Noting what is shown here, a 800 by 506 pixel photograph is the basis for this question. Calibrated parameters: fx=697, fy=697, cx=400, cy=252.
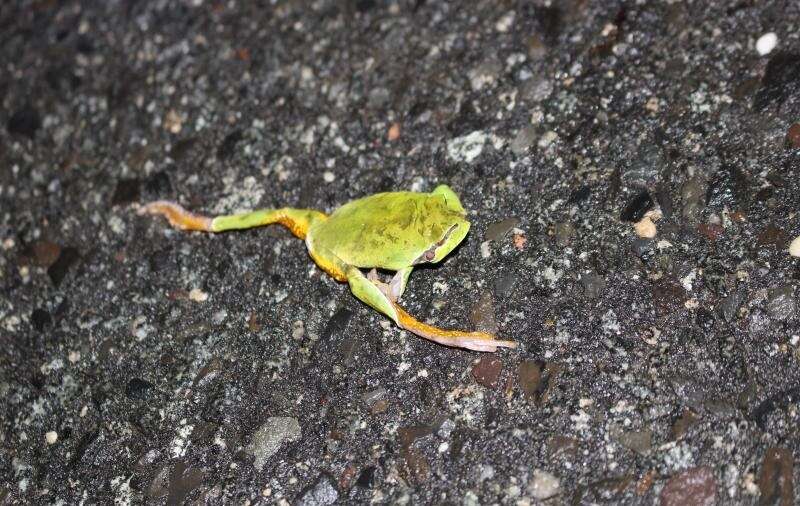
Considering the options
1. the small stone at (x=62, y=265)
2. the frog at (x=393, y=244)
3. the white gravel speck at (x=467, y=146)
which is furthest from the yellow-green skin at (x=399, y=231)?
the small stone at (x=62, y=265)

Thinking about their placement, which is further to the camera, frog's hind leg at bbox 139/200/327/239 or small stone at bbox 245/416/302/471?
frog's hind leg at bbox 139/200/327/239

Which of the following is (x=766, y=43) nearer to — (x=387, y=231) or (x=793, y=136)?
(x=793, y=136)

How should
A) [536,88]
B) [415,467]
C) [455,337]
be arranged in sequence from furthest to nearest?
[536,88]
[455,337]
[415,467]

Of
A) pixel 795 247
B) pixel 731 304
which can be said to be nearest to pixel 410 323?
pixel 731 304

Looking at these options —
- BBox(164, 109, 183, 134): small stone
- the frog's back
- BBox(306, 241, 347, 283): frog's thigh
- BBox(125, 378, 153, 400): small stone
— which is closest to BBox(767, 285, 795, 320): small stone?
the frog's back

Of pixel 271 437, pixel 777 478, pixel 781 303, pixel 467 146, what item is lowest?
pixel 777 478

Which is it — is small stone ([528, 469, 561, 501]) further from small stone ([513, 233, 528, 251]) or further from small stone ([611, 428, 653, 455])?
small stone ([513, 233, 528, 251])

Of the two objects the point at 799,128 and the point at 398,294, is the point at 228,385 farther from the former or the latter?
the point at 799,128
